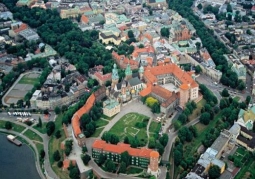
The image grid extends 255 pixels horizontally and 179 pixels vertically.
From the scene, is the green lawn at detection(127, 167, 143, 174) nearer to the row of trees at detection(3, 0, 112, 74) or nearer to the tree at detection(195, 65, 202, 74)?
the row of trees at detection(3, 0, 112, 74)

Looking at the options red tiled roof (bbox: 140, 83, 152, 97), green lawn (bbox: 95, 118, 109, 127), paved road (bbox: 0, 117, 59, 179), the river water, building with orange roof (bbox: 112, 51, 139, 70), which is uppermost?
building with orange roof (bbox: 112, 51, 139, 70)

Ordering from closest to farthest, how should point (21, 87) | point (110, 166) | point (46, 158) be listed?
point (110, 166) → point (46, 158) → point (21, 87)

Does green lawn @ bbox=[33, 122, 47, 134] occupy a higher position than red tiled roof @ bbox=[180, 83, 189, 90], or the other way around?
red tiled roof @ bbox=[180, 83, 189, 90]

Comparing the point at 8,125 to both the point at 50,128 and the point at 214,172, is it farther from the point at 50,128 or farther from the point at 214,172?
the point at 214,172

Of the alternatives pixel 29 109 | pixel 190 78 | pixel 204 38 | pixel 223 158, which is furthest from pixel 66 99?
pixel 204 38

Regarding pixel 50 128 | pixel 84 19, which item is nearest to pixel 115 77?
pixel 50 128

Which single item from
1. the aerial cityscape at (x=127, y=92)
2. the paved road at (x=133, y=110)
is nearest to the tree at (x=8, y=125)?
the aerial cityscape at (x=127, y=92)

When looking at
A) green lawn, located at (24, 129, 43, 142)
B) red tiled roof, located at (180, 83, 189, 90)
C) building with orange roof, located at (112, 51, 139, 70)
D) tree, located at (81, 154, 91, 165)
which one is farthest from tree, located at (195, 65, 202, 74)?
green lawn, located at (24, 129, 43, 142)

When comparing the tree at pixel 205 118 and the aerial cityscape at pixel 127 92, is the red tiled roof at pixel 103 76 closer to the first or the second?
the aerial cityscape at pixel 127 92
